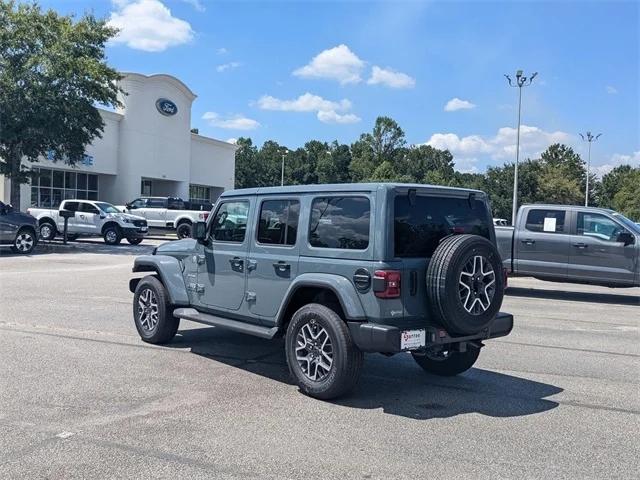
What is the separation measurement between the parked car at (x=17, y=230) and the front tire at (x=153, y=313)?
14232 millimetres

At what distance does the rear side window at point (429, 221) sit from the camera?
5504 mm

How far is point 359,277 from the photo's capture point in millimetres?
5383

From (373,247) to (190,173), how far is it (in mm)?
50142

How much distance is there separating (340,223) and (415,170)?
94571mm

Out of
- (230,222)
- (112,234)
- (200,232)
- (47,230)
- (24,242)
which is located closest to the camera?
(230,222)

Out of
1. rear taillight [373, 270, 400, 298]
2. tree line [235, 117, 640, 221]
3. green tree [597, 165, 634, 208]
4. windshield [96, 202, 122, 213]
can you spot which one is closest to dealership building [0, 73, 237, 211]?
windshield [96, 202, 122, 213]

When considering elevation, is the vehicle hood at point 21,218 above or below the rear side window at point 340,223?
below

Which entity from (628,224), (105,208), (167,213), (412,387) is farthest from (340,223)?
(167,213)

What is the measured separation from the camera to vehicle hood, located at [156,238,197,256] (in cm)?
741

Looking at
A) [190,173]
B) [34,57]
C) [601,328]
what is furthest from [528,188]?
[601,328]

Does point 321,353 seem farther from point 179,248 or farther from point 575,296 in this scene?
point 575,296

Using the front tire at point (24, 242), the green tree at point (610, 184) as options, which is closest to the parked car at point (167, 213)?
the front tire at point (24, 242)

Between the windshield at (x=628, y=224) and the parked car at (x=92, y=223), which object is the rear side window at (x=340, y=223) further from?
the parked car at (x=92, y=223)

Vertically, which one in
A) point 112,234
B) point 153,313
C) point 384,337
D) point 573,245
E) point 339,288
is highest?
point 573,245
